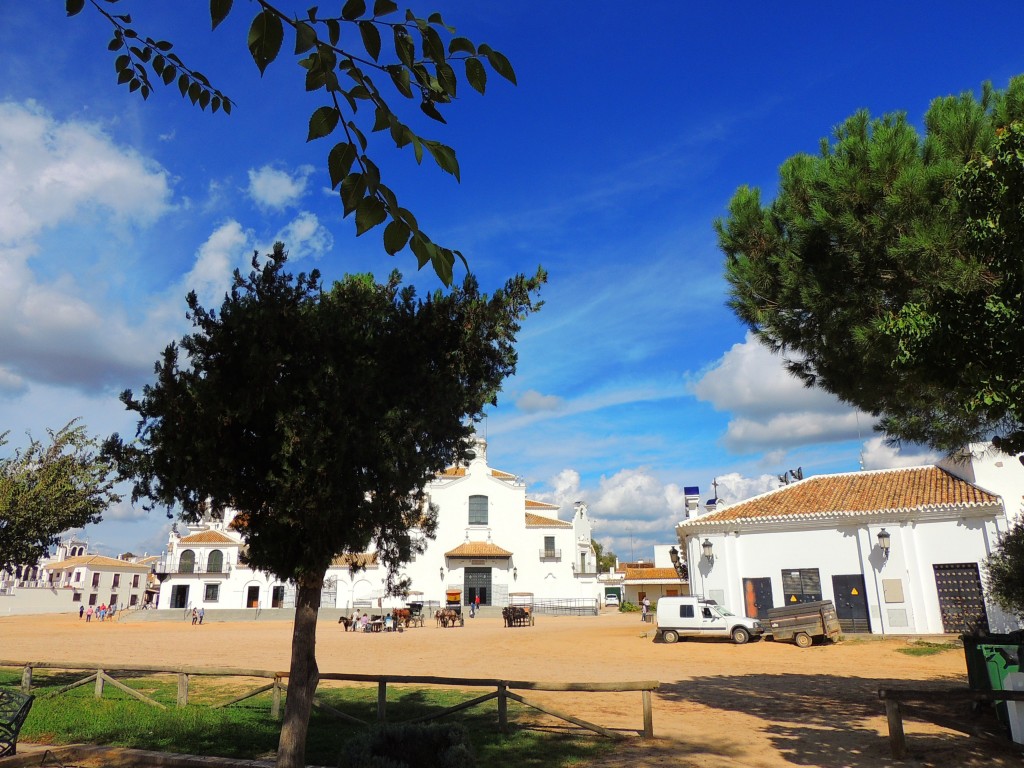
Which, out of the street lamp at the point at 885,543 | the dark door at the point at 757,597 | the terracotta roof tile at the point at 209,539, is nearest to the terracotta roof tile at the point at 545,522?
the terracotta roof tile at the point at 209,539

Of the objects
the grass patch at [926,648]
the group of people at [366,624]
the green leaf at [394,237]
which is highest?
the green leaf at [394,237]

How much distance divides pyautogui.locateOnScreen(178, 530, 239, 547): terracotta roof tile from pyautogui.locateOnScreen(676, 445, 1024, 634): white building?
40414 millimetres

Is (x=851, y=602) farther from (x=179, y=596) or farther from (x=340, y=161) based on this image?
(x=179, y=596)

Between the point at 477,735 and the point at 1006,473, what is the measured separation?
908 inches

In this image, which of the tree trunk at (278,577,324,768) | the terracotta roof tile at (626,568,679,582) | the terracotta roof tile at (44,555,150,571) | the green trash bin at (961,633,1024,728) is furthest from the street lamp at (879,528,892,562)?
the terracotta roof tile at (44,555,150,571)

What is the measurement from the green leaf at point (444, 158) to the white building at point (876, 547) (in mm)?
24296

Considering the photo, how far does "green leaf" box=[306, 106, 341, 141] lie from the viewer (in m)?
1.81

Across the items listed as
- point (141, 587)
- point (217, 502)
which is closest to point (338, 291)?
point (217, 502)

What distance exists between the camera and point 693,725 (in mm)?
9836

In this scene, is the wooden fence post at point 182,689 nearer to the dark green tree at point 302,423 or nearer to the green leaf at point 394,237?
the dark green tree at point 302,423

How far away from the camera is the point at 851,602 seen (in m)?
24.2

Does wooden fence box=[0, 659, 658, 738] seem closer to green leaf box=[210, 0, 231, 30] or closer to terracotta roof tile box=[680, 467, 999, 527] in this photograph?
green leaf box=[210, 0, 231, 30]

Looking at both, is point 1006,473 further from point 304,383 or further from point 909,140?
point 304,383

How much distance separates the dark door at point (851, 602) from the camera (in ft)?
78.8
